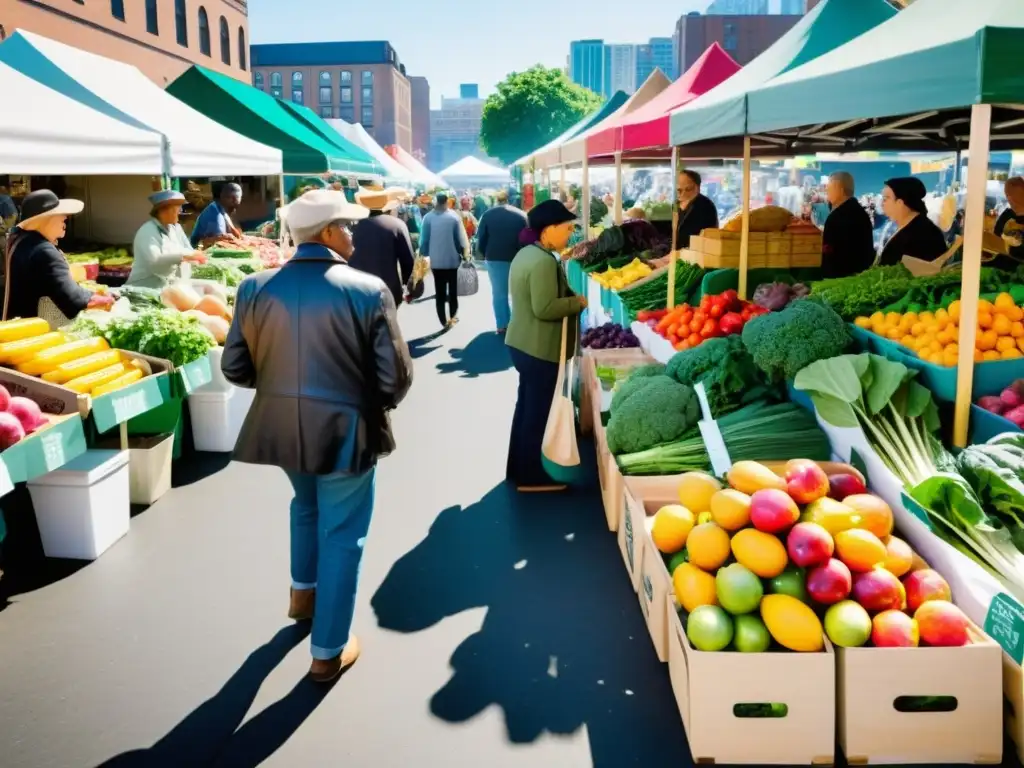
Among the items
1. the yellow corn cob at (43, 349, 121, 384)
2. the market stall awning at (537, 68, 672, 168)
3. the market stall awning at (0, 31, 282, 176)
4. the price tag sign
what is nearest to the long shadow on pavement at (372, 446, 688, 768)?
the price tag sign

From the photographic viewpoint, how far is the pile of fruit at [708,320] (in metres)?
5.82

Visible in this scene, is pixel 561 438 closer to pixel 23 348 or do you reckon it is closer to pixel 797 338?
pixel 797 338

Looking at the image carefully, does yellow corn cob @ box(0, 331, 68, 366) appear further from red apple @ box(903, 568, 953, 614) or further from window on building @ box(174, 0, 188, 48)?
window on building @ box(174, 0, 188, 48)

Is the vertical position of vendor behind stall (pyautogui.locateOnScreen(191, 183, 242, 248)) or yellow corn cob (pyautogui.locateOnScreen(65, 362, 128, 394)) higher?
vendor behind stall (pyautogui.locateOnScreen(191, 183, 242, 248))

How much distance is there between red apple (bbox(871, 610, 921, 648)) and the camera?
2.85m

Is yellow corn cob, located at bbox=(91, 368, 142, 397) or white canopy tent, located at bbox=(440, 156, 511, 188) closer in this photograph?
yellow corn cob, located at bbox=(91, 368, 142, 397)

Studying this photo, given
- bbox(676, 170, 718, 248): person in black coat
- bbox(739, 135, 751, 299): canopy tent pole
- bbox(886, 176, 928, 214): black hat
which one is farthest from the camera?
bbox(676, 170, 718, 248): person in black coat

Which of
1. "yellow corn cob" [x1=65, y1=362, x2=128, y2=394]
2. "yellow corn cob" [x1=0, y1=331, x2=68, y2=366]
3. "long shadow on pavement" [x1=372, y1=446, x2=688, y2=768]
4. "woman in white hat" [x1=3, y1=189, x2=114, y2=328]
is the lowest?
"long shadow on pavement" [x1=372, y1=446, x2=688, y2=768]

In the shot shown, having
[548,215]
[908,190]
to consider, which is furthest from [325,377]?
[908,190]

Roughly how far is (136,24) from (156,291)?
925 inches

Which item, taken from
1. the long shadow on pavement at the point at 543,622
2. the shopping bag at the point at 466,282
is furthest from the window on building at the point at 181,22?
the long shadow on pavement at the point at 543,622

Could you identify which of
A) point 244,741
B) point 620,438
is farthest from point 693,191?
point 244,741

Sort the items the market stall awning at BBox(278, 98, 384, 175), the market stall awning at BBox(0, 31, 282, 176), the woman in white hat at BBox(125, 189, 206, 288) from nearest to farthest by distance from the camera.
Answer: the woman in white hat at BBox(125, 189, 206, 288) → the market stall awning at BBox(0, 31, 282, 176) → the market stall awning at BBox(278, 98, 384, 175)

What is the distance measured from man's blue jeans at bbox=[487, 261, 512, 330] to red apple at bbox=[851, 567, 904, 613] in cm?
853
